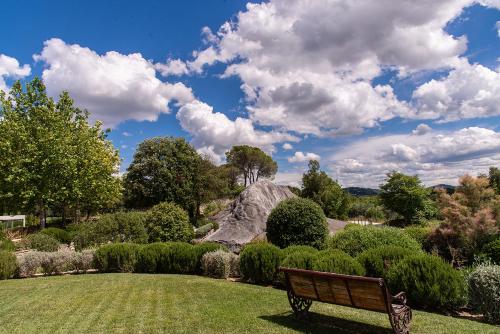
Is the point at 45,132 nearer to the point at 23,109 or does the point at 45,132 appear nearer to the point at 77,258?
the point at 23,109

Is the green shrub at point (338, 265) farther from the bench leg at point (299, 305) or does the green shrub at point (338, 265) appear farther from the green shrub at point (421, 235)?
the green shrub at point (421, 235)

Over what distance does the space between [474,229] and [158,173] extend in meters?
29.0

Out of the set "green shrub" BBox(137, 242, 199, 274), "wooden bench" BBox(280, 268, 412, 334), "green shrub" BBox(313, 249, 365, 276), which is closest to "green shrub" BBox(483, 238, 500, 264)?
"green shrub" BBox(313, 249, 365, 276)

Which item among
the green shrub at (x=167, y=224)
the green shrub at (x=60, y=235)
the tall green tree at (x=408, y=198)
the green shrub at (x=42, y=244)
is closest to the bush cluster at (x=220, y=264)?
the green shrub at (x=167, y=224)

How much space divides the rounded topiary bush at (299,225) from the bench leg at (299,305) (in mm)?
6805

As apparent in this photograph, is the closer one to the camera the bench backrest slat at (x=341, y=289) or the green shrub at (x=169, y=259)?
the bench backrest slat at (x=341, y=289)

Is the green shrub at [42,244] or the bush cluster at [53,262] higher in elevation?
the green shrub at [42,244]

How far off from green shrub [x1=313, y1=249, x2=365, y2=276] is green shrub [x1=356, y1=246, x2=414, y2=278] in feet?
0.98

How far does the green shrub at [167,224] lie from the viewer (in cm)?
1805

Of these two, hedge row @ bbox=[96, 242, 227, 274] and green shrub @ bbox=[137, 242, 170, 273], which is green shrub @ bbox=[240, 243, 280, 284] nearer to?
hedge row @ bbox=[96, 242, 227, 274]

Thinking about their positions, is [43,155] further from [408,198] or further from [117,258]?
[408,198]

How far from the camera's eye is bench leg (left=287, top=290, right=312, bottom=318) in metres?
6.39

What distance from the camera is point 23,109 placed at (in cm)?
2494

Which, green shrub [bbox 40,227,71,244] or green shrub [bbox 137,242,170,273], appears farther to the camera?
green shrub [bbox 40,227,71,244]
